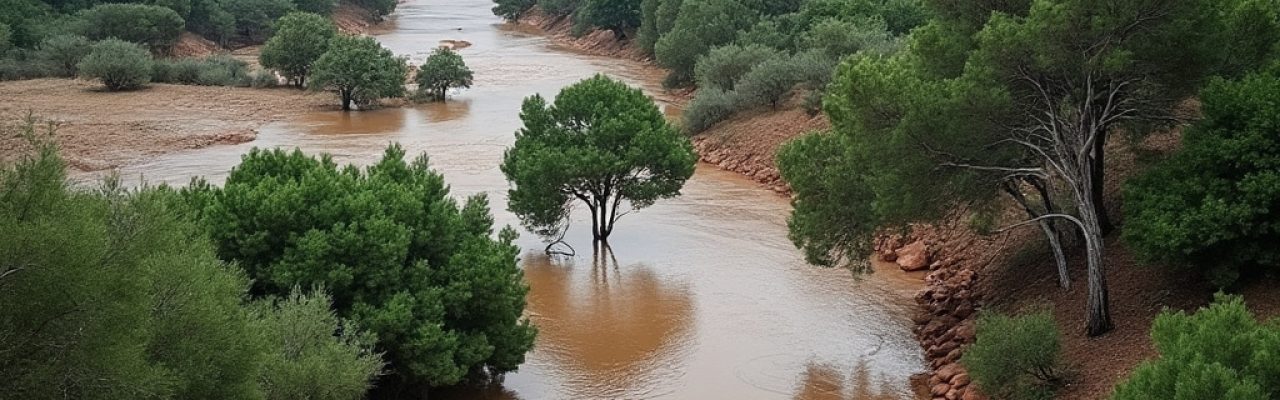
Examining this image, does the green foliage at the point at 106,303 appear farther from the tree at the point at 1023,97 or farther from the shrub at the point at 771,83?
the shrub at the point at 771,83

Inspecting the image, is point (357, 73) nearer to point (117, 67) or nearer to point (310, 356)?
point (117, 67)

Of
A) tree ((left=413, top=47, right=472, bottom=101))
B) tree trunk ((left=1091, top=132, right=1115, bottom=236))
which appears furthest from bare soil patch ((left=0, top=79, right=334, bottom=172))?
tree trunk ((left=1091, top=132, right=1115, bottom=236))

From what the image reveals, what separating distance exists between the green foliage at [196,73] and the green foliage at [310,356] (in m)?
59.3

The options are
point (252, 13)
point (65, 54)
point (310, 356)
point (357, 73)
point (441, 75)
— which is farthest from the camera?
point (252, 13)

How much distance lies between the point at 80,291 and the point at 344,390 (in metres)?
6.90

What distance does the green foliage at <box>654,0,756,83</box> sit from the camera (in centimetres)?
6781

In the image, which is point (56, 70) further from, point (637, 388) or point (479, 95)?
point (637, 388)

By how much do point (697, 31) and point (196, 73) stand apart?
34.6m

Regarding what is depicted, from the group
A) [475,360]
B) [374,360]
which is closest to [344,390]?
[374,360]

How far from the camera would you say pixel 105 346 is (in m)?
11.5

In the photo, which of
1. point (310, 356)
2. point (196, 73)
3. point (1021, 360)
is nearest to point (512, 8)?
point (196, 73)

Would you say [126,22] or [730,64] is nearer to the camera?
[730,64]

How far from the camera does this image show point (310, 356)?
17359 millimetres

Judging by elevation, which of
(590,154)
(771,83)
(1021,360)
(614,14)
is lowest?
(1021,360)
